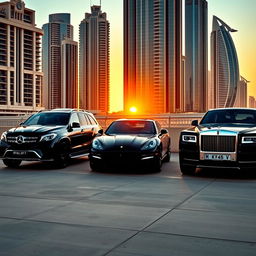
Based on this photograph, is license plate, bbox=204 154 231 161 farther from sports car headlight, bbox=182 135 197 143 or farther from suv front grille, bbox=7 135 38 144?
suv front grille, bbox=7 135 38 144

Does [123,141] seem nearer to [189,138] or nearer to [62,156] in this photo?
[189,138]

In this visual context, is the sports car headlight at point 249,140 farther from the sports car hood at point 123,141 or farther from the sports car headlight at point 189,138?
the sports car hood at point 123,141

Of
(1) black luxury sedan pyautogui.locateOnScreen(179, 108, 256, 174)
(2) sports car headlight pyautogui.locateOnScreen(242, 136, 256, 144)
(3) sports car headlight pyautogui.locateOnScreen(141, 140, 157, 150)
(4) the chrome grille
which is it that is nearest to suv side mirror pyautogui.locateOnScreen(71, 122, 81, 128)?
(3) sports car headlight pyautogui.locateOnScreen(141, 140, 157, 150)

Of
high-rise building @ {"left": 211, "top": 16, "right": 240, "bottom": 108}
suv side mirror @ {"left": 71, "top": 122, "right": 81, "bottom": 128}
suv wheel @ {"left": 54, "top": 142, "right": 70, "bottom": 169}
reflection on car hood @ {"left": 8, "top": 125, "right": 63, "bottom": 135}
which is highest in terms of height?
high-rise building @ {"left": 211, "top": 16, "right": 240, "bottom": 108}

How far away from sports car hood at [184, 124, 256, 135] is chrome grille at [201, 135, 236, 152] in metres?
0.13

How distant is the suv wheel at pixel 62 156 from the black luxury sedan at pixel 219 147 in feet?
11.1

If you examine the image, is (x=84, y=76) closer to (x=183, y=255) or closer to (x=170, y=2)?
(x=170, y=2)

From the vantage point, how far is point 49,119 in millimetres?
12594

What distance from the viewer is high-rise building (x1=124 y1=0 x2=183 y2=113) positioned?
143125 mm

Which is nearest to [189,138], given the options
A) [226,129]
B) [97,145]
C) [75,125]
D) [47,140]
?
[226,129]

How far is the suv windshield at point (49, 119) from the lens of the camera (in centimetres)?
1240

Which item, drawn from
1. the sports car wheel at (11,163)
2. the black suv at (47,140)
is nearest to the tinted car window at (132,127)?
the black suv at (47,140)

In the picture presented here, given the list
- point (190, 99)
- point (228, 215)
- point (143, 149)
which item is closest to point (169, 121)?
point (143, 149)

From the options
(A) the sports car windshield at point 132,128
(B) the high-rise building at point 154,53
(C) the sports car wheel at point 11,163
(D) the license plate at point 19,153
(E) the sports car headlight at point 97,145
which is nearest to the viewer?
(E) the sports car headlight at point 97,145
